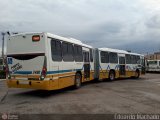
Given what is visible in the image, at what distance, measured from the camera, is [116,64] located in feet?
76.6

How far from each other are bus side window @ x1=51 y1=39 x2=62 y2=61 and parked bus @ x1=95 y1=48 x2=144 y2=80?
303 inches

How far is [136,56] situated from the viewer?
90.9ft

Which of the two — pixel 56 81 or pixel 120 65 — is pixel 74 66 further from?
pixel 120 65

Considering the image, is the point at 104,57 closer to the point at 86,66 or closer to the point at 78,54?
the point at 86,66

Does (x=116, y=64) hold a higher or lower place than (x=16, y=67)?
higher

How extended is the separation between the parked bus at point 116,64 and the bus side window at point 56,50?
25.3 feet

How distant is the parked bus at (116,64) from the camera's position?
20.7 m

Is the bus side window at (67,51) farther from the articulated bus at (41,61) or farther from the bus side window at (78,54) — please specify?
the bus side window at (78,54)

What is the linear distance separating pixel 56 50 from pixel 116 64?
12.0 m

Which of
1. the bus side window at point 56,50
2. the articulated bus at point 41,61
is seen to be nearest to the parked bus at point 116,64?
the articulated bus at point 41,61

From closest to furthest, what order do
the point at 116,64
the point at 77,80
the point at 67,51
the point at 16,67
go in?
the point at 16,67
the point at 67,51
the point at 77,80
the point at 116,64

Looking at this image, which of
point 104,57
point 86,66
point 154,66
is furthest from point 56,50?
point 154,66

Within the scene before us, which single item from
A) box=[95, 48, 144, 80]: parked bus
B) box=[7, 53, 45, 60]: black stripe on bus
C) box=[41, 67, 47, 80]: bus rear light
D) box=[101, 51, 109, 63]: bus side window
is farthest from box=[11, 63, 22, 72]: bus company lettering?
box=[101, 51, 109, 63]: bus side window

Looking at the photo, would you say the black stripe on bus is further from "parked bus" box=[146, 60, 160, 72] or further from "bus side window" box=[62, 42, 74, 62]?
"parked bus" box=[146, 60, 160, 72]
